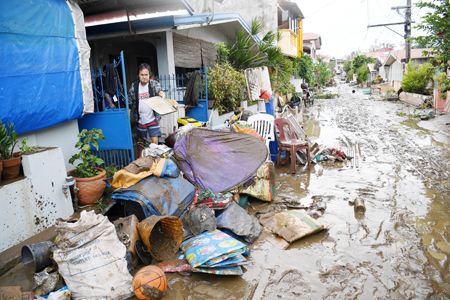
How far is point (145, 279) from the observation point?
319 centimetres

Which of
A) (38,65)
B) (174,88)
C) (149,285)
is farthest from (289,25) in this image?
(149,285)

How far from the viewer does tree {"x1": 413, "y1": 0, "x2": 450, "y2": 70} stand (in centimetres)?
702

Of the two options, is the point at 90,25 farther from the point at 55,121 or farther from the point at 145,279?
the point at 145,279

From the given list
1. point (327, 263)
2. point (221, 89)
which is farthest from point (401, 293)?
point (221, 89)

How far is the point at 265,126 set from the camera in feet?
25.9

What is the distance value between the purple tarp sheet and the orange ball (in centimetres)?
222

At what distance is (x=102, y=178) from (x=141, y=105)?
62.1 inches

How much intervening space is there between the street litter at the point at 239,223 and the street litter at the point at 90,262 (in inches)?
61.3

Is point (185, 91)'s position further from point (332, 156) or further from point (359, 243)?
point (359, 243)

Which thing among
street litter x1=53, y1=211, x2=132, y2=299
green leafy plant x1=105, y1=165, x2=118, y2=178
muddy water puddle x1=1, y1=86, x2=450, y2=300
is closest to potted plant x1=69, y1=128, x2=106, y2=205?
green leafy plant x1=105, y1=165, x2=118, y2=178

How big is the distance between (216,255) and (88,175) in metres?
2.54

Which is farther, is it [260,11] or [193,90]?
[260,11]

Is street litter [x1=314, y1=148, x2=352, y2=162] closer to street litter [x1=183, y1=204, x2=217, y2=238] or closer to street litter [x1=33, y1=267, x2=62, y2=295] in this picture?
street litter [x1=183, y1=204, x2=217, y2=238]

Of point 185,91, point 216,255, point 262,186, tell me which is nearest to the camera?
point 216,255
